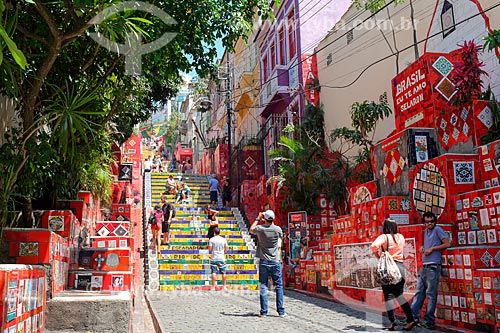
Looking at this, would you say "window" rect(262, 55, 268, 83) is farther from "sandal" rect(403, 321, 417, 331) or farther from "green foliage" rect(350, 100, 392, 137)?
"sandal" rect(403, 321, 417, 331)

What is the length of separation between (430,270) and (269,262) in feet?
8.15

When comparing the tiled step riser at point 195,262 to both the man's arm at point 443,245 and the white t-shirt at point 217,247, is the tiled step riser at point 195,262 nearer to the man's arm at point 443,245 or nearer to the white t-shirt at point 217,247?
the white t-shirt at point 217,247

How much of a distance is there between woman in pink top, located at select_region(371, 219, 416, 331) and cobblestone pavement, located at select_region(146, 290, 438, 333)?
0.29 metres

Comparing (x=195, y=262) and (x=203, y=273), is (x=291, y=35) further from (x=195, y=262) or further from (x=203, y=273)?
(x=203, y=273)

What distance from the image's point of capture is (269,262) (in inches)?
346

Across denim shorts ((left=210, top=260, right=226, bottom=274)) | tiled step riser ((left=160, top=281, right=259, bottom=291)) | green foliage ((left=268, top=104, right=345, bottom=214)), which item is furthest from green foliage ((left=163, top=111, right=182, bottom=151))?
denim shorts ((left=210, top=260, right=226, bottom=274))

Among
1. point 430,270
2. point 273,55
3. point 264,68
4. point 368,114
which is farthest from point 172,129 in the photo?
point 430,270

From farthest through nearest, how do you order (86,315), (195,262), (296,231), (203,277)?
(195,262)
(296,231)
(203,277)
(86,315)

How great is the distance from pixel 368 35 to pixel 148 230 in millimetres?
9905

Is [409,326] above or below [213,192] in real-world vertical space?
below

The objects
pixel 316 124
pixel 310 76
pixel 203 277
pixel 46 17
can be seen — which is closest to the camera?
pixel 46 17

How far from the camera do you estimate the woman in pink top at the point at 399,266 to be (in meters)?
7.46

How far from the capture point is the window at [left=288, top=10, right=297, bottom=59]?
70.1 feet

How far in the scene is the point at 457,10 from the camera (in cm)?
1232
